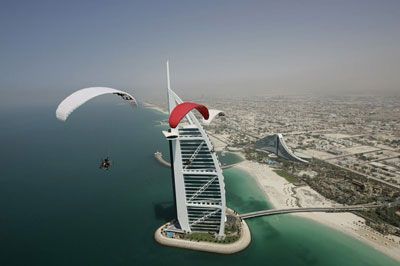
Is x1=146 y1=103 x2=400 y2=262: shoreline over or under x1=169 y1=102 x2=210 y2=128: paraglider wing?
under

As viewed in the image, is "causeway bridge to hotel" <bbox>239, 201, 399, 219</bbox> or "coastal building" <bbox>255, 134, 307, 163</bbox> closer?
"causeway bridge to hotel" <bbox>239, 201, 399, 219</bbox>

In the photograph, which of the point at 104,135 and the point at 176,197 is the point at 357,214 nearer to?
the point at 176,197

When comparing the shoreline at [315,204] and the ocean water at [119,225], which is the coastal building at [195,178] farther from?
the shoreline at [315,204]

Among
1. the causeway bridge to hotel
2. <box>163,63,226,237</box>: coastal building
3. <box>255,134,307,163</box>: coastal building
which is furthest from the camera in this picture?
<box>255,134,307,163</box>: coastal building

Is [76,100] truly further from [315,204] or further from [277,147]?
[277,147]

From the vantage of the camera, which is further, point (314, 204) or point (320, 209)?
point (314, 204)

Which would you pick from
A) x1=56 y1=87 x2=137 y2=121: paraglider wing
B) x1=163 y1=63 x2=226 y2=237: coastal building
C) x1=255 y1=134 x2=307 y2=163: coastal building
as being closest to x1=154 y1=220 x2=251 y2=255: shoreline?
x1=163 y1=63 x2=226 y2=237: coastal building

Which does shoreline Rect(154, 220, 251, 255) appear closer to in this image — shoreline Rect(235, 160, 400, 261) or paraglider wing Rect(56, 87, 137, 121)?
shoreline Rect(235, 160, 400, 261)

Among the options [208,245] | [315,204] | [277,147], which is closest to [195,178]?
[208,245]
